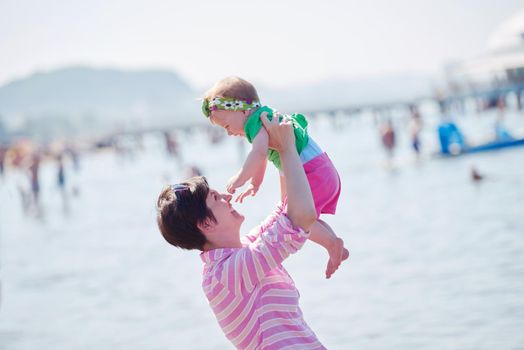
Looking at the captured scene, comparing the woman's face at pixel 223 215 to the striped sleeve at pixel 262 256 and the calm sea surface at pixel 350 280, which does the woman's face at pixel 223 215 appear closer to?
the striped sleeve at pixel 262 256

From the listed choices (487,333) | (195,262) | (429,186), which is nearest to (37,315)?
(195,262)

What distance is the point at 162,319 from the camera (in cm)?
848

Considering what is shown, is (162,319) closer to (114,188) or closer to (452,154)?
(452,154)

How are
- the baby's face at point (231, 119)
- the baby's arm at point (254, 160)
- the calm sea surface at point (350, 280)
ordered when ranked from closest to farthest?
the baby's arm at point (254, 160), the baby's face at point (231, 119), the calm sea surface at point (350, 280)

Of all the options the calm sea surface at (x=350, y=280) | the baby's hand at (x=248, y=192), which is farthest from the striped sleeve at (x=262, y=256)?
the calm sea surface at (x=350, y=280)

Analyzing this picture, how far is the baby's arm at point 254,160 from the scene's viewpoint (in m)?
2.57

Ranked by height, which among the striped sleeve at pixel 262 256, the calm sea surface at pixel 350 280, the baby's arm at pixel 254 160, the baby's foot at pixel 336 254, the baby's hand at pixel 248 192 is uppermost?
the baby's arm at pixel 254 160

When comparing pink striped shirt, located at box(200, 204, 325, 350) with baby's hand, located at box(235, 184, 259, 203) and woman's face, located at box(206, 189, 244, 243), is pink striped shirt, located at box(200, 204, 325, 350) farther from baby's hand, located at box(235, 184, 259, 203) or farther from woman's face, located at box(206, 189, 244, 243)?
baby's hand, located at box(235, 184, 259, 203)

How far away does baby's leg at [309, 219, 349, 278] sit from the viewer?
2826 mm

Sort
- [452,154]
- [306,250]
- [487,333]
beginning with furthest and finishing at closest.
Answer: [452,154] < [306,250] < [487,333]

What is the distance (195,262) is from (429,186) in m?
8.73

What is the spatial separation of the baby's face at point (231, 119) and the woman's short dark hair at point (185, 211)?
30cm

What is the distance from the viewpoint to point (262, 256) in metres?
2.44

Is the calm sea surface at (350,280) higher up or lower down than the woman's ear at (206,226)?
lower down
